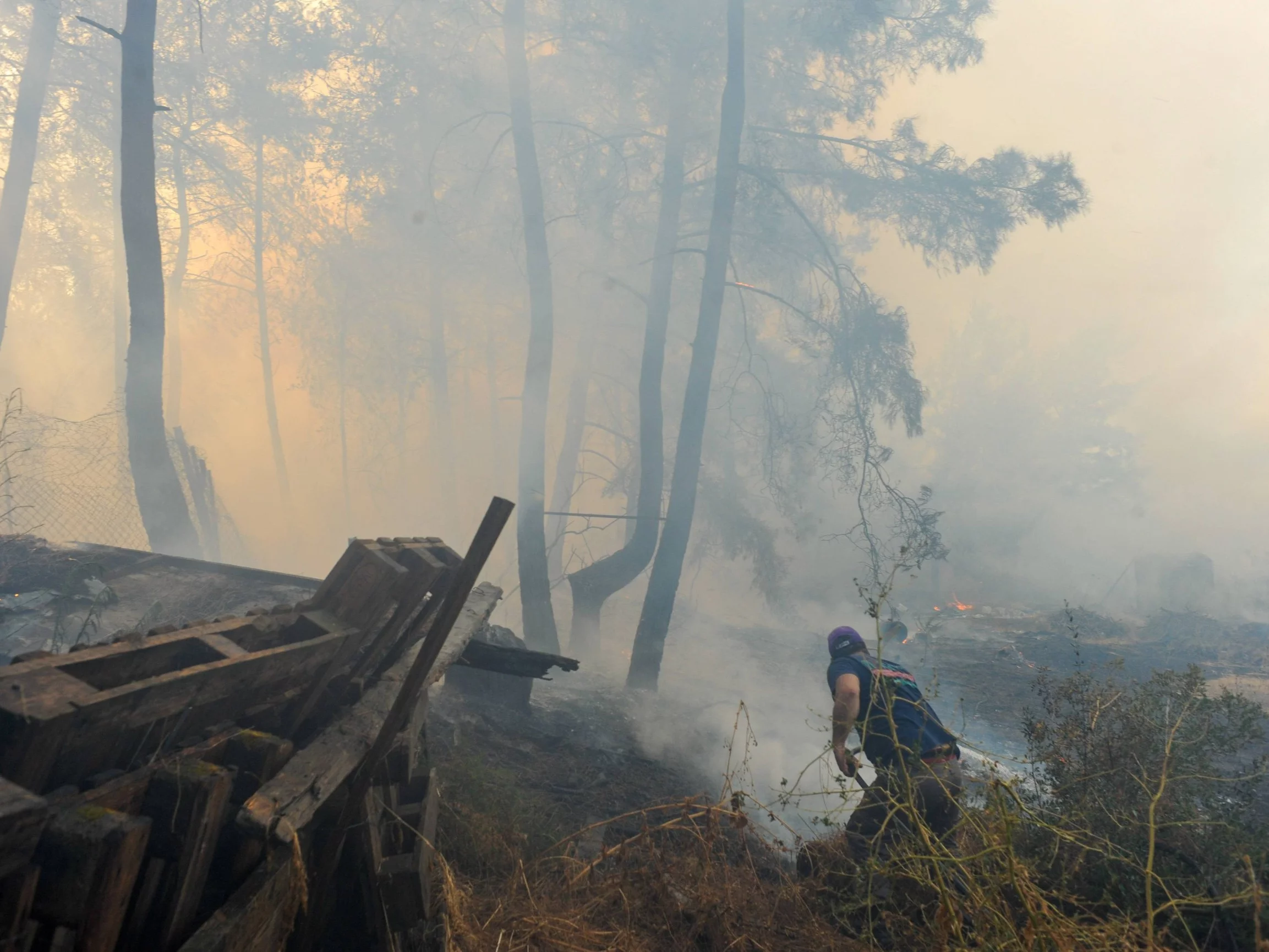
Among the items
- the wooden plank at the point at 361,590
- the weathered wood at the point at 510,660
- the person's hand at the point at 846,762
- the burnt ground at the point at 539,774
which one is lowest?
the burnt ground at the point at 539,774

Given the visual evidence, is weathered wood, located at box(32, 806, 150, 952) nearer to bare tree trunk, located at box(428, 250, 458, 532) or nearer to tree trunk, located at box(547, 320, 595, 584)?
tree trunk, located at box(547, 320, 595, 584)

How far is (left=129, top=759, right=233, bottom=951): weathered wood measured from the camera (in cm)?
199

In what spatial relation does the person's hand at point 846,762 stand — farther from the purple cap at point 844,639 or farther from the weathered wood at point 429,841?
the weathered wood at point 429,841

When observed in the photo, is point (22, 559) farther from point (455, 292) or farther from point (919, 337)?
point (919, 337)

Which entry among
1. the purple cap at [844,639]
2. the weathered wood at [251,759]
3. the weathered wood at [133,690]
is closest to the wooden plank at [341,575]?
the weathered wood at [133,690]

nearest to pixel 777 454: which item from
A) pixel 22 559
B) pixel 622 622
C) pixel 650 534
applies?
pixel 650 534

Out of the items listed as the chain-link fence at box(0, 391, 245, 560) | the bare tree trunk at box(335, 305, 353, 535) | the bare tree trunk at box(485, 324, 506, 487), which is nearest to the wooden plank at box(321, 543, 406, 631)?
the chain-link fence at box(0, 391, 245, 560)

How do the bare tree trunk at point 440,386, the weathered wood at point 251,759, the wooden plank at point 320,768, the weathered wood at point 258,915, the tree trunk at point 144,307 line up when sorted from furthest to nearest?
the bare tree trunk at point 440,386, the tree trunk at point 144,307, the weathered wood at point 251,759, the wooden plank at point 320,768, the weathered wood at point 258,915

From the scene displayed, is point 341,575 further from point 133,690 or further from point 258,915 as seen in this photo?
point 258,915

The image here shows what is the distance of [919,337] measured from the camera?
39.2 m

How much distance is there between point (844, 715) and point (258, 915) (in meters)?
3.49

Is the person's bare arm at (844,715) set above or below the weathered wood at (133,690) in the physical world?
below

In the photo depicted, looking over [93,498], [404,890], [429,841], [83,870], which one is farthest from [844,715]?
[93,498]

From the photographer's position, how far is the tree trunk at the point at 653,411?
11938mm
